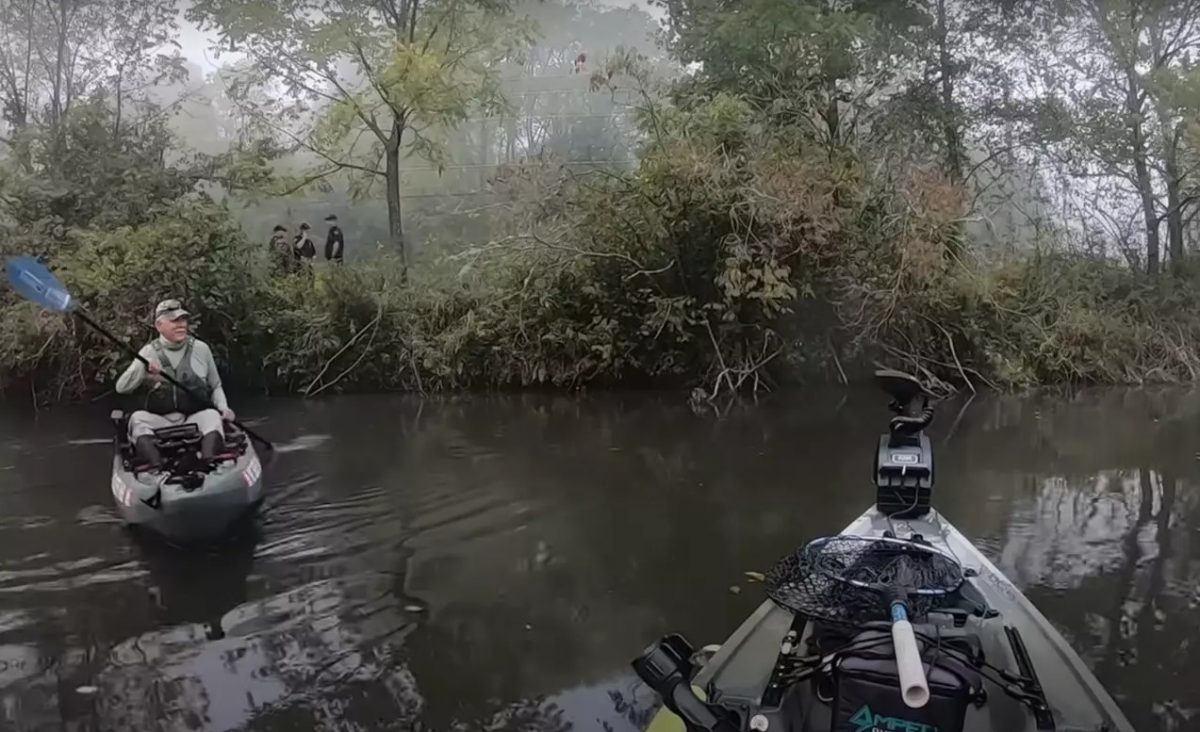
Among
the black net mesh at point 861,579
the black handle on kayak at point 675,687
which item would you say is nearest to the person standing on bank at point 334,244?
the black net mesh at point 861,579

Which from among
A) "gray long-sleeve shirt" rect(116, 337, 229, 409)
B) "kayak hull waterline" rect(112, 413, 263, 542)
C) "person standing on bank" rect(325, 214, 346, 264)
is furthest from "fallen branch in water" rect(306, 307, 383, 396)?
"kayak hull waterline" rect(112, 413, 263, 542)

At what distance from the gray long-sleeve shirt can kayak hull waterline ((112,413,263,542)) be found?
12cm

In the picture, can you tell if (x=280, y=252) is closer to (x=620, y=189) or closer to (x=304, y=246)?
(x=304, y=246)

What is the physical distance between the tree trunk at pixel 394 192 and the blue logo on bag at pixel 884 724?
21.6 ft

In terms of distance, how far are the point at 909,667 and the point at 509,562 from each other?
2.07m

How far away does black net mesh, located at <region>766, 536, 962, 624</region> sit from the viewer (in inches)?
67.2

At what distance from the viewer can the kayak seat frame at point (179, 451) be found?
3324mm

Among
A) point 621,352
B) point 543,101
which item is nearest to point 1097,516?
point 621,352

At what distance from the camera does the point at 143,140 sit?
7090mm

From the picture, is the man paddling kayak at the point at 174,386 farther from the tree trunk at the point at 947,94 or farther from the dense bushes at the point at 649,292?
the tree trunk at the point at 947,94

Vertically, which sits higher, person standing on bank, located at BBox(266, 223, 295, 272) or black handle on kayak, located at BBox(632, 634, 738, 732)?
person standing on bank, located at BBox(266, 223, 295, 272)

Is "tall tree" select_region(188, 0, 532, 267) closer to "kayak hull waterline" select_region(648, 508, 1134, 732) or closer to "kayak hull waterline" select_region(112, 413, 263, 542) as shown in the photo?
"kayak hull waterline" select_region(112, 413, 263, 542)

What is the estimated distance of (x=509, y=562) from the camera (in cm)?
320

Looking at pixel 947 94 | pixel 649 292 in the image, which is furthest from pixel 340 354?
pixel 947 94
